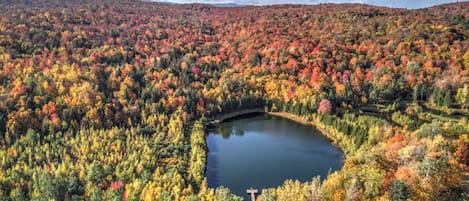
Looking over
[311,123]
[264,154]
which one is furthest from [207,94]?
[264,154]

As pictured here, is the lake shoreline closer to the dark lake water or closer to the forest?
the forest

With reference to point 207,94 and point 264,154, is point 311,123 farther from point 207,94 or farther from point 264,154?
point 207,94

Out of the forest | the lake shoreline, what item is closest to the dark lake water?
the lake shoreline

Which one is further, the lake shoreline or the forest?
the lake shoreline

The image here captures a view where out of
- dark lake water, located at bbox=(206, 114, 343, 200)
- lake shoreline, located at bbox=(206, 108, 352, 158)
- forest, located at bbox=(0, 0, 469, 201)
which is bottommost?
dark lake water, located at bbox=(206, 114, 343, 200)

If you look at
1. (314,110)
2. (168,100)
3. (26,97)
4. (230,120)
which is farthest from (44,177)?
(314,110)

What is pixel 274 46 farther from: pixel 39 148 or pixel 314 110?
pixel 39 148
